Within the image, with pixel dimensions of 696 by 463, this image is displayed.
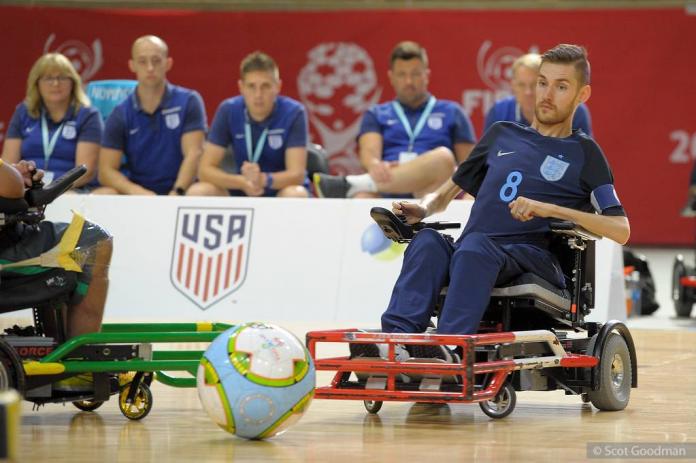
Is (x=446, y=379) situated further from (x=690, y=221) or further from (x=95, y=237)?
(x=690, y=221)

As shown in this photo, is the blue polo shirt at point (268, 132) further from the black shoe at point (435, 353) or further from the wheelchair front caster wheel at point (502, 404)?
the black shoe at point (435, 353)

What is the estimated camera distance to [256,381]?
13.1 feet

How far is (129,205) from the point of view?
8938 millimetres

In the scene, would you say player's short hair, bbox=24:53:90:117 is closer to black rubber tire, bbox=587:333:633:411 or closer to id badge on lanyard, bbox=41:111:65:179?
id badge on lanyard, bbox=41:111:65:179

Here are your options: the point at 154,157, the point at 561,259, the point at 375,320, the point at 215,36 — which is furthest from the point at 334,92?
the point at 561,259

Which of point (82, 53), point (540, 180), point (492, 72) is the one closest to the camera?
point (540, 180)

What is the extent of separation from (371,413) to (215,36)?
10.9 m

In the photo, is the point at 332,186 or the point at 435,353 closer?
the point at 435,353

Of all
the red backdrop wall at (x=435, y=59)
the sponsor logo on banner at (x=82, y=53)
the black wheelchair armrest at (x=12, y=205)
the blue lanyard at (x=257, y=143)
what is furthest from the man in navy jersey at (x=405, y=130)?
the sponsor logo on banner at (x=82, y=53)

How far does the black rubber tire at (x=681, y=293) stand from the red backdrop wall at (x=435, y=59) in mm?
4819

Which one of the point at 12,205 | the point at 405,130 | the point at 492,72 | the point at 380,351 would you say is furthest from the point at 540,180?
the point at 492,72

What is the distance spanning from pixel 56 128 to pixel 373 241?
8.45 ft

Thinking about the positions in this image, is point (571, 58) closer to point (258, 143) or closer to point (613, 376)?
point (613, 376)

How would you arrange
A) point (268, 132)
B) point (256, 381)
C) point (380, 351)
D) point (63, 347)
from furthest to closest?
point (268, 132), point (63, 347), point (380, 351), point (256, 381)
